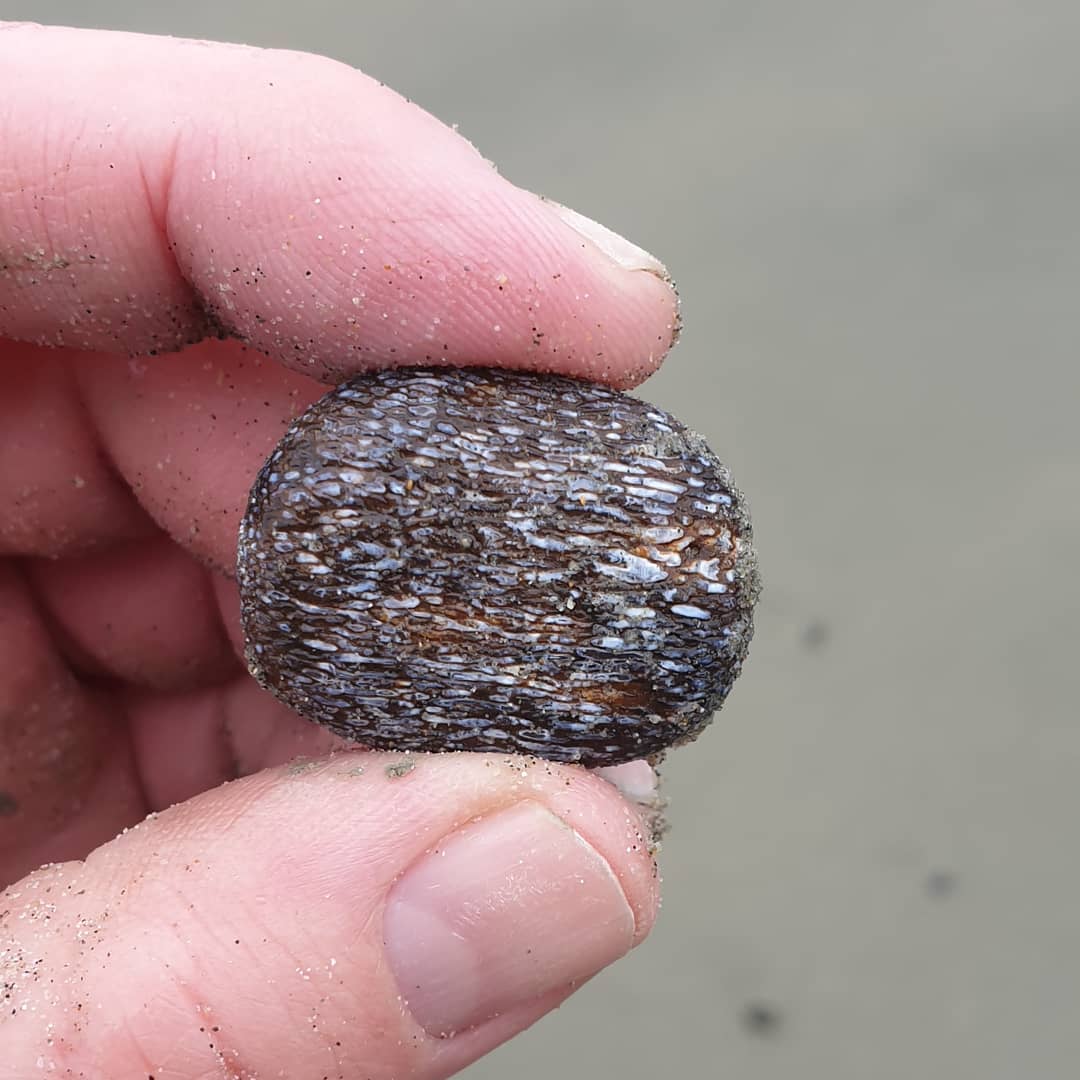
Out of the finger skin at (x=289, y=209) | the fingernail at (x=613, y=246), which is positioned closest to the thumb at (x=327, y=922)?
the finger skin at (x=289, y=209)

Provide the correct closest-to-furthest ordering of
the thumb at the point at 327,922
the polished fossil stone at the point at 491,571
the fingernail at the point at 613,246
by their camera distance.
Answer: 1. the thumb at the point at 327,922
2. the polished fossil stone at the point at 491,571
3. the fingernail at the point at 613,246

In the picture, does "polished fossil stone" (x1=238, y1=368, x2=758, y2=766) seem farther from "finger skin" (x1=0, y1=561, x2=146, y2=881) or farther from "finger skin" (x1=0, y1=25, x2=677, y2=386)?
"finger skin" (x1=0, y1=561, x2=146, y2=881)

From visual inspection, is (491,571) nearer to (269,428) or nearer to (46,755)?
(269,428)

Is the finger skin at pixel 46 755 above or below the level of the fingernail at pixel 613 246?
below

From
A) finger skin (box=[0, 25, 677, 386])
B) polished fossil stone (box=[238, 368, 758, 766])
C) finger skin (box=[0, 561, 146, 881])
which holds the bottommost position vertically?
finger skin (box=[0, 561, 146, 881])

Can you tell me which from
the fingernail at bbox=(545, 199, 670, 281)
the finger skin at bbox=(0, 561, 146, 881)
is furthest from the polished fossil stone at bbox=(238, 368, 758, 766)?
the finger skin at bbox=(0, 561, 146, 881)

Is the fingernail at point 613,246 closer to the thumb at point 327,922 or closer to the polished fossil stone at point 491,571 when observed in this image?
the polished fossil stone at point 491,571

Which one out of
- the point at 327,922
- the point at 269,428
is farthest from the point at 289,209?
the point at 327,922
